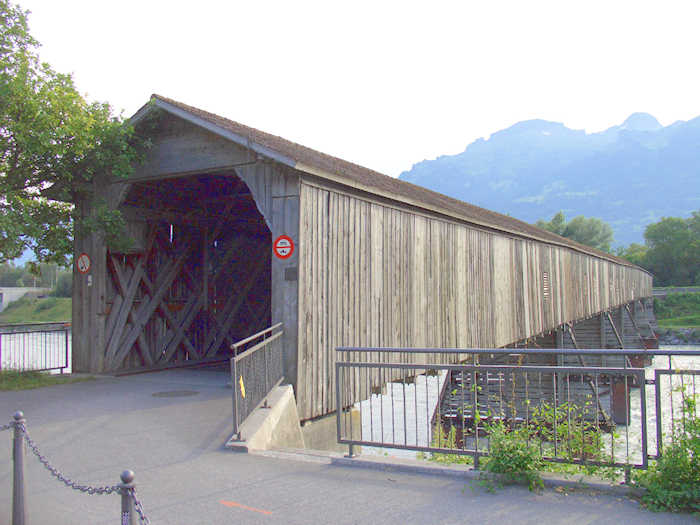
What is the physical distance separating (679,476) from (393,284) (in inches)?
289

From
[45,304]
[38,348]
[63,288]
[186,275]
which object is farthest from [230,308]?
[63,288]

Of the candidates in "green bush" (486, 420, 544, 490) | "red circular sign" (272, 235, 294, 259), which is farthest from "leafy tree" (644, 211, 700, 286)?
"green bush" (486, 420, 544, 490)

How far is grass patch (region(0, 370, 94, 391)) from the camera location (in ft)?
34.9

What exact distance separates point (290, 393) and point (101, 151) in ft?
18.4

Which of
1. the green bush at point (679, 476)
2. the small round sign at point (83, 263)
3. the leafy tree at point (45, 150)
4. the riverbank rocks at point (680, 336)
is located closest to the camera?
the green bush at point (679, 476)

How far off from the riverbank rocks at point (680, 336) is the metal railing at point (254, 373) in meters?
58.6

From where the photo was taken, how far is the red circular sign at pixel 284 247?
354 inches

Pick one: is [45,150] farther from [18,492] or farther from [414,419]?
[414,419]

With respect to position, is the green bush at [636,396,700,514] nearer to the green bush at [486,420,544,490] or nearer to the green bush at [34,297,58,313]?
the green bush at [486,420,544,490]

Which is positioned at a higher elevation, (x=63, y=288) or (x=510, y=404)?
(x=63, y=288)

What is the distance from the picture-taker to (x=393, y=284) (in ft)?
38.1

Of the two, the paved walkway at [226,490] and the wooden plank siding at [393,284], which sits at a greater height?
the wooden plank siding at [393,284]

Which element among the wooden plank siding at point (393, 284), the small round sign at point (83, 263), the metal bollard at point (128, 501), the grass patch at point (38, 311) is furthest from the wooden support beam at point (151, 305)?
the grass patch at point (38, 311)

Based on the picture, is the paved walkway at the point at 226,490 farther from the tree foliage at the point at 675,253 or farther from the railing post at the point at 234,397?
the tree foliage at the point at 675,253
